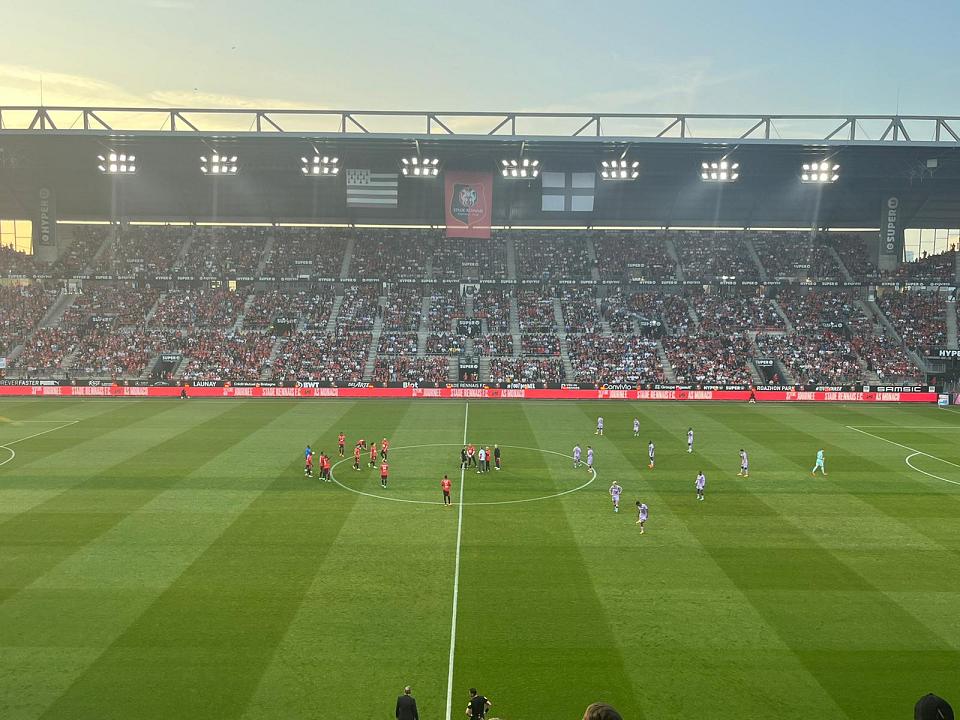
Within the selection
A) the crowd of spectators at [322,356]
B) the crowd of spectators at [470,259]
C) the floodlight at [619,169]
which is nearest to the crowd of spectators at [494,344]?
the crowd of spectators at [322,356]

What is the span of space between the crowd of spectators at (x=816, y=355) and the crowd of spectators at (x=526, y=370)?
18.0 m

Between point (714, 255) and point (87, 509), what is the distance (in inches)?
2533

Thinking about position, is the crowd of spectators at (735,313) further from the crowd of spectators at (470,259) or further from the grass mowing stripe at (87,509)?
the grass mowing stripe at (87,509)

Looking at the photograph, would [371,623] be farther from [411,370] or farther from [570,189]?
[570,189]

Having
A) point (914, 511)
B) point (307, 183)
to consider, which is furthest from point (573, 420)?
point (307, 183)

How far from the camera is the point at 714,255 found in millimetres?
75375

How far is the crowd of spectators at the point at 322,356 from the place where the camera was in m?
59.3

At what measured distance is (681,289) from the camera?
72.1m

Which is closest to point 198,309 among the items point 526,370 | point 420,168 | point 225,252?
point 225,252

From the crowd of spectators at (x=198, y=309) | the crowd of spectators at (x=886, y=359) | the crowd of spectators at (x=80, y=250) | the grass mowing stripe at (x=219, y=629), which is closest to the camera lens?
the grass mowing stripe at (x=219, y=629)

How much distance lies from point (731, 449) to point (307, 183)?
163 feet

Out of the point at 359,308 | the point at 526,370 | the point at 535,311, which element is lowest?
the point at 526,370

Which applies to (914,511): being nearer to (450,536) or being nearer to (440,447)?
(450,536)

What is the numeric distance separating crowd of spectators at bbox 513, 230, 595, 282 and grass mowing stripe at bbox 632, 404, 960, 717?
52.6 m
